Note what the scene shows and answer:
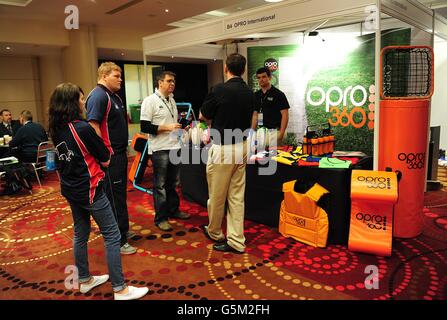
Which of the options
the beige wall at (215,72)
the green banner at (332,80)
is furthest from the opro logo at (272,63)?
the beige wall at (215,72)

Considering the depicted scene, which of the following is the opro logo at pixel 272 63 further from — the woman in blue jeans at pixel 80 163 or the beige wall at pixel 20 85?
the beige wall at pixel 20 85

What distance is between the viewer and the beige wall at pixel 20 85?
8648 millimetres

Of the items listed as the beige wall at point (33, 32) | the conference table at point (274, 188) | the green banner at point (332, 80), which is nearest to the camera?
the conference table at point (274, 188)

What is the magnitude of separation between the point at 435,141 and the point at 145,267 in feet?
13.3

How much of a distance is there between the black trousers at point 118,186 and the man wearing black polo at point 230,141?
0.69 meters

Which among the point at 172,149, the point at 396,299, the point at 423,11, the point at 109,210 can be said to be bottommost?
the point at 396,299

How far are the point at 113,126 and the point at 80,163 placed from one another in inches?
29.0

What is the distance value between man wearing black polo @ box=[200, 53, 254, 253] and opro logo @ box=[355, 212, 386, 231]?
3.13ft

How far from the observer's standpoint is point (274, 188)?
133 inches

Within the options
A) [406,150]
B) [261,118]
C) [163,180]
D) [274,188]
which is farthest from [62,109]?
[261,118]

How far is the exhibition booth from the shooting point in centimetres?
286

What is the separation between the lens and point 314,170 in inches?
121

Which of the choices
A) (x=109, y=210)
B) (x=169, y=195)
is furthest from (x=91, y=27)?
(x=109, y=210)

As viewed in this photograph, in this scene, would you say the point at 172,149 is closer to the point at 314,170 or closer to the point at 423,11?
the point at 314,170
